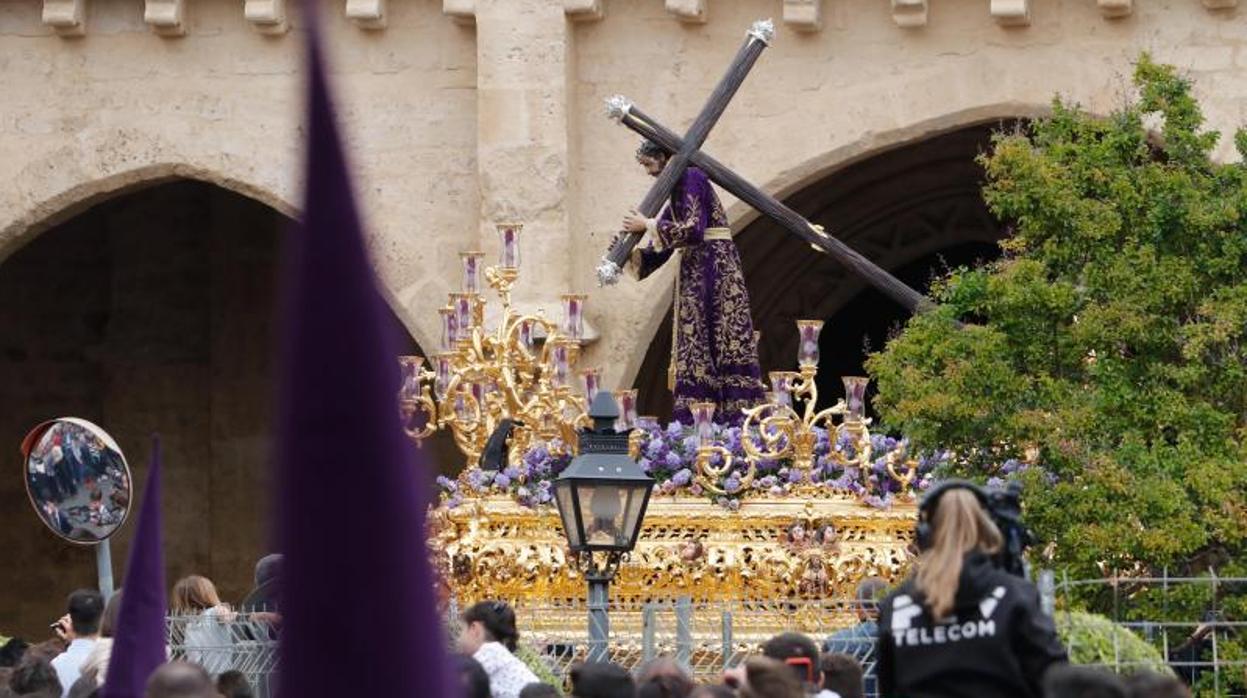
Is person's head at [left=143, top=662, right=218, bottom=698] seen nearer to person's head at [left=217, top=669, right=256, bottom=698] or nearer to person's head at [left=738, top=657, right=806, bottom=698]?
person's head at [left=738, top=657, right=806, bottom=698]

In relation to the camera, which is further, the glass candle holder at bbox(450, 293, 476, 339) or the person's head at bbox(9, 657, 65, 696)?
the glass candle holder at bbox(450, 293, 476, 339)

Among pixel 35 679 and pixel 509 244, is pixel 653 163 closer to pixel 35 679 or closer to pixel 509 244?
pixel 509 244

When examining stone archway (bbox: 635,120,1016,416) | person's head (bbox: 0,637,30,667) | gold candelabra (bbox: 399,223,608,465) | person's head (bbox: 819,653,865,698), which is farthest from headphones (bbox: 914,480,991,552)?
stone archway (bbox: 635,120,1016,416)

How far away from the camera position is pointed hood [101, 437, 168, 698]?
4336 millimetres

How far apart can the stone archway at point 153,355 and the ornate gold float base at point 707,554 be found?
10.4m

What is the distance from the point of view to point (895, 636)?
19.5 ft

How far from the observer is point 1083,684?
5.26 metres

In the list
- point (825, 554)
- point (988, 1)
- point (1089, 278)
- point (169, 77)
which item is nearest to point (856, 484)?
point (825, 554)

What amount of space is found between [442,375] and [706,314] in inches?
58.0

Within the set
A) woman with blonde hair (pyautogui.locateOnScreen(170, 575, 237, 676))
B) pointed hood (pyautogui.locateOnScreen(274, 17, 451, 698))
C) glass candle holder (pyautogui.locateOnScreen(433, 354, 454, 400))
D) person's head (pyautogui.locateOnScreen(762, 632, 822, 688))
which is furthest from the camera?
glass candle holder (pyautogui.locateOnScreen(433, 354, 454, 400))

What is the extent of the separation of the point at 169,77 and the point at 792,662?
13.0m

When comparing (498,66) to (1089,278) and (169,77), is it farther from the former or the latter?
(1089,278)

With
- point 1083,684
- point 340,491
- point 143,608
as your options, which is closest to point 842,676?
point 1083,684

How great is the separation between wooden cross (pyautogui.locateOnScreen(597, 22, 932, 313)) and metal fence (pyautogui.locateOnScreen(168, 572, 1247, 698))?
9.50 ft
